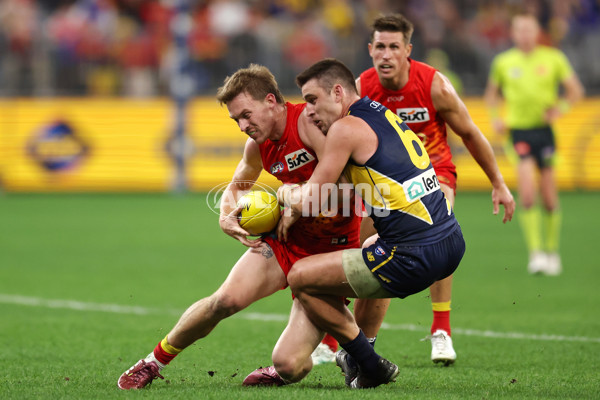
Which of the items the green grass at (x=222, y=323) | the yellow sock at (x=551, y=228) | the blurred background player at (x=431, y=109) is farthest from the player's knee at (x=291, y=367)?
the yellow sock at (x=551, y=228)

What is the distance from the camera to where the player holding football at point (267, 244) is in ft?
17.9

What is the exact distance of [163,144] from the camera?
65.6 ft

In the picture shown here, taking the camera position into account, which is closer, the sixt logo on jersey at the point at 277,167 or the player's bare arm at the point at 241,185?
the player's bare arm at the point at 241,185

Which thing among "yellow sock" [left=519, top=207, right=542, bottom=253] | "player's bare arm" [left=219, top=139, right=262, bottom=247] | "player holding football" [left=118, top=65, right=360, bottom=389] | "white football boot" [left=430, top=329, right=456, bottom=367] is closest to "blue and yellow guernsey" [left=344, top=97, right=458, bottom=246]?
"player holding football" [left=118, top=65, right=360, bottom=389]

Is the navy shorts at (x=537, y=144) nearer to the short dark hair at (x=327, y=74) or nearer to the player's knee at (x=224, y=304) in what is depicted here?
the short dark hair at (x=327, y=74)

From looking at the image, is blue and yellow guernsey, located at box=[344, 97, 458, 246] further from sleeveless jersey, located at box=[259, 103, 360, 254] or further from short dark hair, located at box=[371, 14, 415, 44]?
short dark hair, located at box=[371, 14, 415, 44]

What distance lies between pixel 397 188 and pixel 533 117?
6.69 meters

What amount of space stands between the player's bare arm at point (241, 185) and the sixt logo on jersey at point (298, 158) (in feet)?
0.89

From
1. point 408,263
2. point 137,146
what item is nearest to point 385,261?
point 408,263

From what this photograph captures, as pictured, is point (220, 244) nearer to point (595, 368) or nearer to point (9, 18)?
point (595, 368)

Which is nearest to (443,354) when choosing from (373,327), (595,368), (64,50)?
(373,327)

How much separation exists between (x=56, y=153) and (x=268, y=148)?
1491 centimetres

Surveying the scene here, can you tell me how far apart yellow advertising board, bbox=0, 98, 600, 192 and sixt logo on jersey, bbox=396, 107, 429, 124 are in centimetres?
1242

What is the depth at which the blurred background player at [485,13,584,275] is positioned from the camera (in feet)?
36.0
